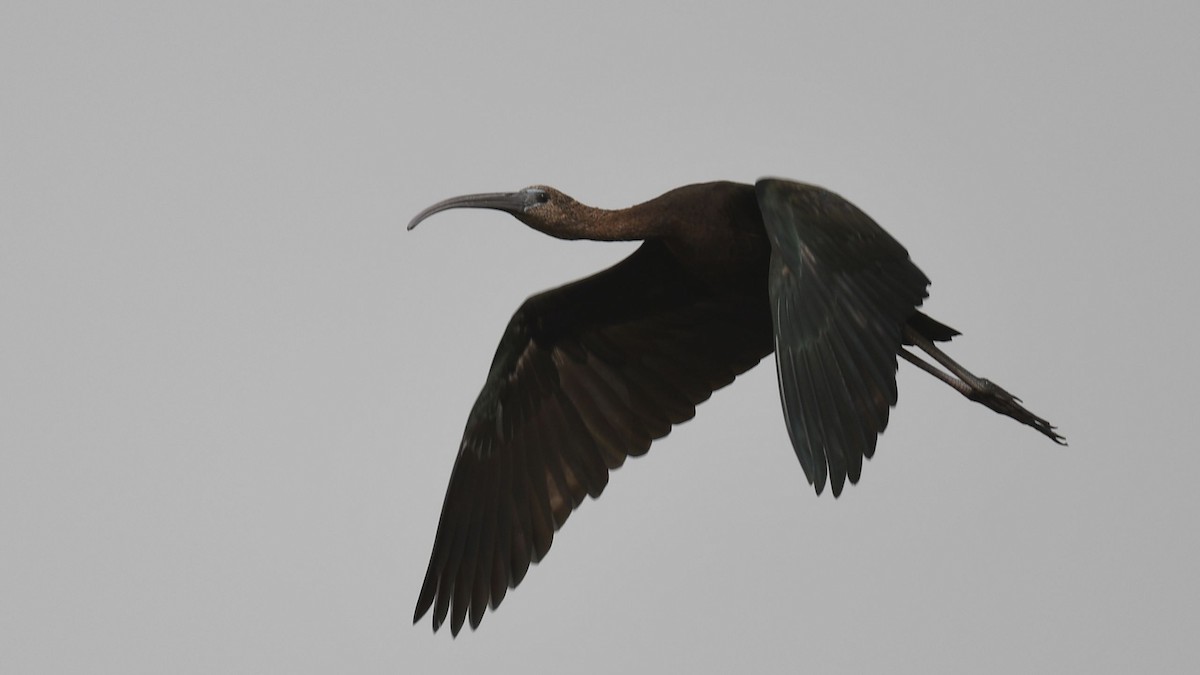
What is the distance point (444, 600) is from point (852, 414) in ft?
12.0

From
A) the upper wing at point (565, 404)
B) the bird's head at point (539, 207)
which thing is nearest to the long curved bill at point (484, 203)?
the bird's head at point (539, 207)

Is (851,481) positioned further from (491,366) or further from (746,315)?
(491,366)

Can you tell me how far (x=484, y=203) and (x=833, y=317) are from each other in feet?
7.71

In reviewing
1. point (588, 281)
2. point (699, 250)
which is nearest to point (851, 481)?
point (699, 250)

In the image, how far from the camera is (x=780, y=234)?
9.62 meters

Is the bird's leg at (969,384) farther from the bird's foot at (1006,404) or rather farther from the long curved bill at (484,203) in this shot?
the long curved bill at (484,203)

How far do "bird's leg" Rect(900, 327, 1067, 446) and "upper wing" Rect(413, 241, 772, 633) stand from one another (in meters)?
0.97

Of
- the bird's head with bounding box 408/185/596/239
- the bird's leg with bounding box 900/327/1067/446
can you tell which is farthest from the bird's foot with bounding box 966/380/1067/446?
the bird's head with bounding box 408/185/596/239

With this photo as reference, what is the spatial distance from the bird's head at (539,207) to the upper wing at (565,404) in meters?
0.75

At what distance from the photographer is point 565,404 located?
1208 cm

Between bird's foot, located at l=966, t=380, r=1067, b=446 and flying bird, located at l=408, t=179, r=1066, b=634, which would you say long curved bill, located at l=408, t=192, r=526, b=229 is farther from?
bird's foot, located at l=966, t=380, r=1067, b=446

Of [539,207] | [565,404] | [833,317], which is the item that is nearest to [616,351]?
[565,404]

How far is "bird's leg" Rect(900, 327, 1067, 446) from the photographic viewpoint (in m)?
10.9

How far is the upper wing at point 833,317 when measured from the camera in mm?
8953
